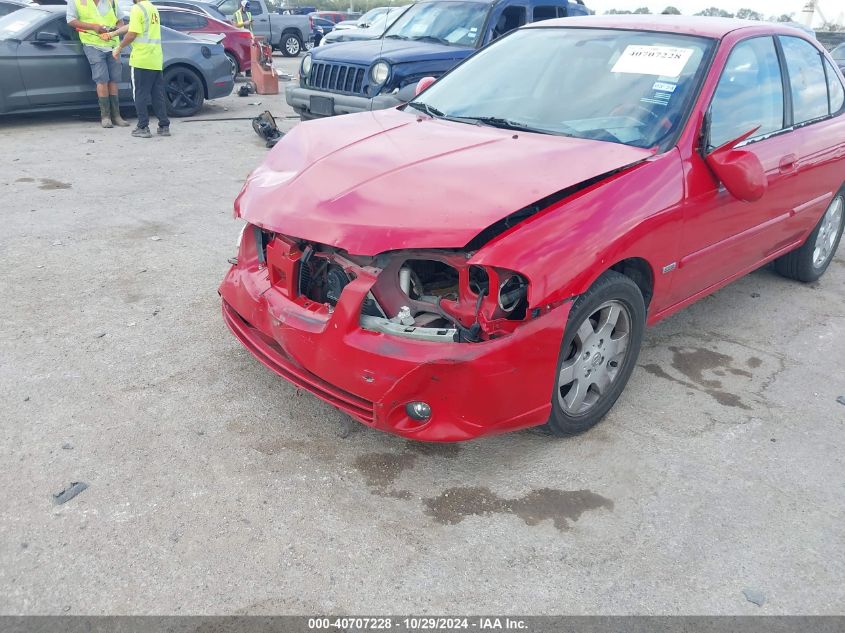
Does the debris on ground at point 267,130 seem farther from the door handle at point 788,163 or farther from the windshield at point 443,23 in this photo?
the door handle at point 788,163

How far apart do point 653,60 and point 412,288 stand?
1.83 m

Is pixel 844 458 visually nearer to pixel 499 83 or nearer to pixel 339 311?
pixel 339 311

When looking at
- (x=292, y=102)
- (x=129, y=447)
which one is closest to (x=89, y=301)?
(x=129, y=447)

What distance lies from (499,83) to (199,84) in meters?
7.67

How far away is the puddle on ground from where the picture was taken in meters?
2.74

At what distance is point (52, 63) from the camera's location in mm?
9188

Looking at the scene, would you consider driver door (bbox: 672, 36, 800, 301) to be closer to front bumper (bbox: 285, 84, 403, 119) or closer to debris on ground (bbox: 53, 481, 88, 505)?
debris on ground (bbox: 53, 481, 88, 505)

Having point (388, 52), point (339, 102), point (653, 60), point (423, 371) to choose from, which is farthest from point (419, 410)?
point (388, 52)

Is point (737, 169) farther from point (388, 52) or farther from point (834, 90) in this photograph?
point (388, 52)

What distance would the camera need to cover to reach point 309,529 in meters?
2.62

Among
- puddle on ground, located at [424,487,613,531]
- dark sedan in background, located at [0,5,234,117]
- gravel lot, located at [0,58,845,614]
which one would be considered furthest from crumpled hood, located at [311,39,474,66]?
puddle on ground, located at [424,487,613,531]

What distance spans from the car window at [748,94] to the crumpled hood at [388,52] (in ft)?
15.1

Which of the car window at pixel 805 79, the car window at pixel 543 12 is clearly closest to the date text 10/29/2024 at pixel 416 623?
the car window at pixel 805 79

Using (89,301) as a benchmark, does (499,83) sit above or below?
above
